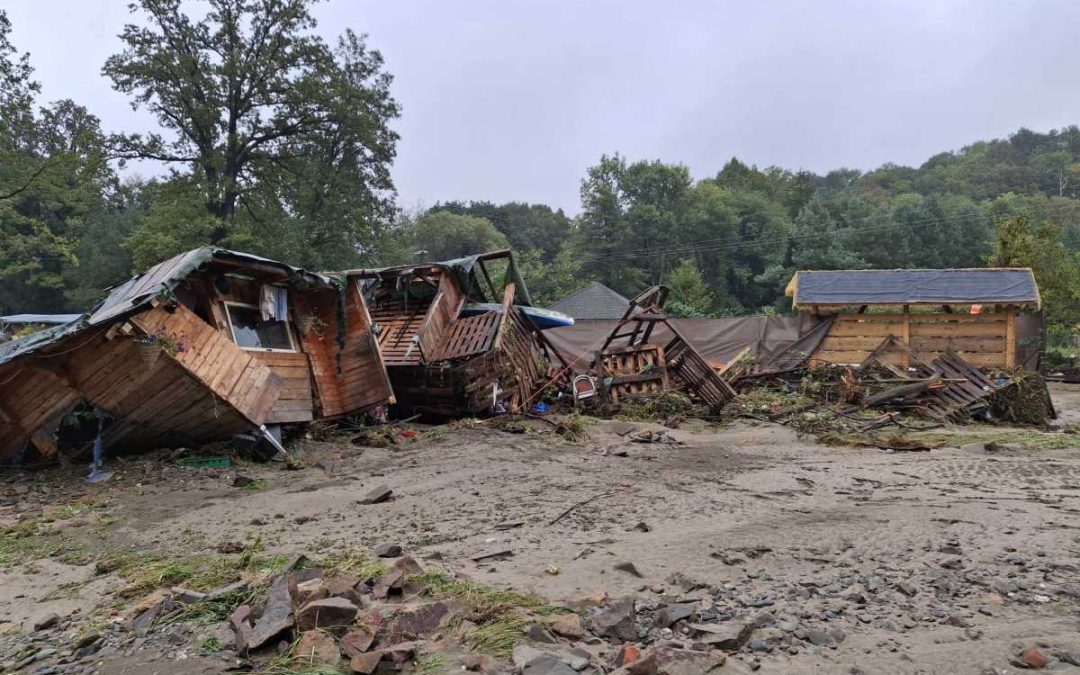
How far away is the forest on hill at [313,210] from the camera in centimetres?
2417

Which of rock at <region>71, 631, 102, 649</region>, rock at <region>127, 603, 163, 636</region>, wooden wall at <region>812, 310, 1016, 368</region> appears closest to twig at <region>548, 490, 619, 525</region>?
rock at <region>127, 603, 163, 636</region>

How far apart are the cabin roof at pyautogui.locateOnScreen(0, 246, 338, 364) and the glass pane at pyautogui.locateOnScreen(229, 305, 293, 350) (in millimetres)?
784

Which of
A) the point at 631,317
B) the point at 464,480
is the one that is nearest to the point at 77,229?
the point at 631,317

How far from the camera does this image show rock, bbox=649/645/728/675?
273 cm

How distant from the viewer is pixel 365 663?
280cm

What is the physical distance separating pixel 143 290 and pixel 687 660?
296 inches

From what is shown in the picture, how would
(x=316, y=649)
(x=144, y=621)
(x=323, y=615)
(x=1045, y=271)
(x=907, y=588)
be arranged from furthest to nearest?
(x=1045, y=271), (x=907, y=588), (x=144, y=621), (x=323, y=615), (x=316, y=649)

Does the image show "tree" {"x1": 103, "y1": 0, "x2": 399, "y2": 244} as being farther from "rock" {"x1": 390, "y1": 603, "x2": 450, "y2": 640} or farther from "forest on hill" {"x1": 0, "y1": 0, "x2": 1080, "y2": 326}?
"rock" {"x1": 390, "y1": 603, "x2": 450, "y2": 640}

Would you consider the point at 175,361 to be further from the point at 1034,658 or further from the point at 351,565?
the point at 1034,658

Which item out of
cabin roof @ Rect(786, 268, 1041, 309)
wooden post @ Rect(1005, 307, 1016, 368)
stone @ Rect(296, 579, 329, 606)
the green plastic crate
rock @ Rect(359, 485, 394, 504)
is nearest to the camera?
stone @ Rect(296, 579, 329, 606)

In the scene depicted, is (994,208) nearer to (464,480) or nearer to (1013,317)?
(1013,317)

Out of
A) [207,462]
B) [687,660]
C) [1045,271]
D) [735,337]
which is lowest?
[207,462]

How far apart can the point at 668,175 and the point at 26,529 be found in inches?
2308

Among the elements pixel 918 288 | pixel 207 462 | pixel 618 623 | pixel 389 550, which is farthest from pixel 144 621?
pixel 918 288
